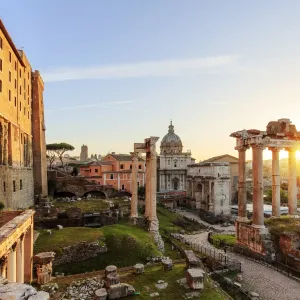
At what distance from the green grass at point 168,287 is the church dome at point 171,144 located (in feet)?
167

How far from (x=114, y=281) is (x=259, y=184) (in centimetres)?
1190

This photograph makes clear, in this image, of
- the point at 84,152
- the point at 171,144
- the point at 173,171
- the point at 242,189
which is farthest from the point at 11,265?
the point at 84,152

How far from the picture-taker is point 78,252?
49.3 feet

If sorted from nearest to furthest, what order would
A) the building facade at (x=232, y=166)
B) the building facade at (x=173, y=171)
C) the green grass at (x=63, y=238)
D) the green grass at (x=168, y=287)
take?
the green grass at (x=168, y=287), the green grass at (x=63, y=238), the building facade at (x=232, y=166), the building facade at (x=173, y=171)

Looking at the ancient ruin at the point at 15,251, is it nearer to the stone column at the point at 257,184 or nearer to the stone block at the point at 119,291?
the stone block at the point at 119,291

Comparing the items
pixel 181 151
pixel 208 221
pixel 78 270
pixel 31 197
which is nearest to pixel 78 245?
pixel 78 270

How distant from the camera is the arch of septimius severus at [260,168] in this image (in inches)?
713

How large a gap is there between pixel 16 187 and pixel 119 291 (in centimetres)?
1853

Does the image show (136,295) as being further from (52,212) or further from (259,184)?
(52,212)

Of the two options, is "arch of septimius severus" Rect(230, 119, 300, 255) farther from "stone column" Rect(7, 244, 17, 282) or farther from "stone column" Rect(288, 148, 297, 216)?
"stone column" Rect(7, 244, 17, 282)

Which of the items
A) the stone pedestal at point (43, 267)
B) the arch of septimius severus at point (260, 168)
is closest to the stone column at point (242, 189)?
the arch of septimius severus at point (260, 168)

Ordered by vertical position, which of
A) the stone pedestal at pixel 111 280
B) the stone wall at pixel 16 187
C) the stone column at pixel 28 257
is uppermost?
the stone wall at pixel 16 187

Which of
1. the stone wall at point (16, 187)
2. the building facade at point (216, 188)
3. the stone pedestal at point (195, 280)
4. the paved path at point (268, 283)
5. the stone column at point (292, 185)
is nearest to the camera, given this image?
the stone pedestal at point (195, 280)

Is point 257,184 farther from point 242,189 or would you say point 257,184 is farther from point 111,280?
point 111,280
